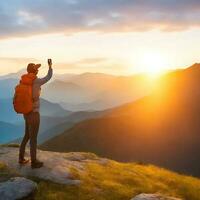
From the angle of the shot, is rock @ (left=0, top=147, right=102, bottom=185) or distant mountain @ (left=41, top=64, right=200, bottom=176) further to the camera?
distant mountain @ (left=41, top=64, right=200, bottom=176)

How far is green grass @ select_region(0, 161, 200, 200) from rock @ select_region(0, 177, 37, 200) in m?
0.35

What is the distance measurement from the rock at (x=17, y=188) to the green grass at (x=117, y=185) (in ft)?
1.13

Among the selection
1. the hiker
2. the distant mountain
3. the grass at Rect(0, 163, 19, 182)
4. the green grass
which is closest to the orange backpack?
the hiker

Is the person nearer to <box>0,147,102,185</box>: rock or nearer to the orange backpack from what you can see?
the orange backpack

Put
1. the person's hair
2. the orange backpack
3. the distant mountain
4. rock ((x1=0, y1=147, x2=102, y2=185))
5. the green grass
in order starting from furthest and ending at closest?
the distant mountain, the person's hair, rock ((x1=0, y1=147, x2=102, y2=185)), the orange backpack, the green grass

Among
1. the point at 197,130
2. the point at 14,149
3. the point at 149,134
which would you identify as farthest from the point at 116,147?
the point at 14,149

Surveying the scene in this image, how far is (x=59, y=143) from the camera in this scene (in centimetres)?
15912

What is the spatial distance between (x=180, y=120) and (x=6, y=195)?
172m

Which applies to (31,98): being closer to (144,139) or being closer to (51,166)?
(51,166)

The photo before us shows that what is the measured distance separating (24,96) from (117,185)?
4118mm

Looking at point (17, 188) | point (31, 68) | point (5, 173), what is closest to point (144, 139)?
point (31, 68)

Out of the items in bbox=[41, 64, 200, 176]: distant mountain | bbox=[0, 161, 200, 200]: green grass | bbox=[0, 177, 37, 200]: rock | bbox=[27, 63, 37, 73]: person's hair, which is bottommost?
bbox=[41, 64, 200, 176]: distant mountain

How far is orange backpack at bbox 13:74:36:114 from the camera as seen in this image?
49.4 feet

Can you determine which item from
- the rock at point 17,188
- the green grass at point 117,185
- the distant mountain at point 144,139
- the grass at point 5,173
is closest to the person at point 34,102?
the grass at point 5,173
